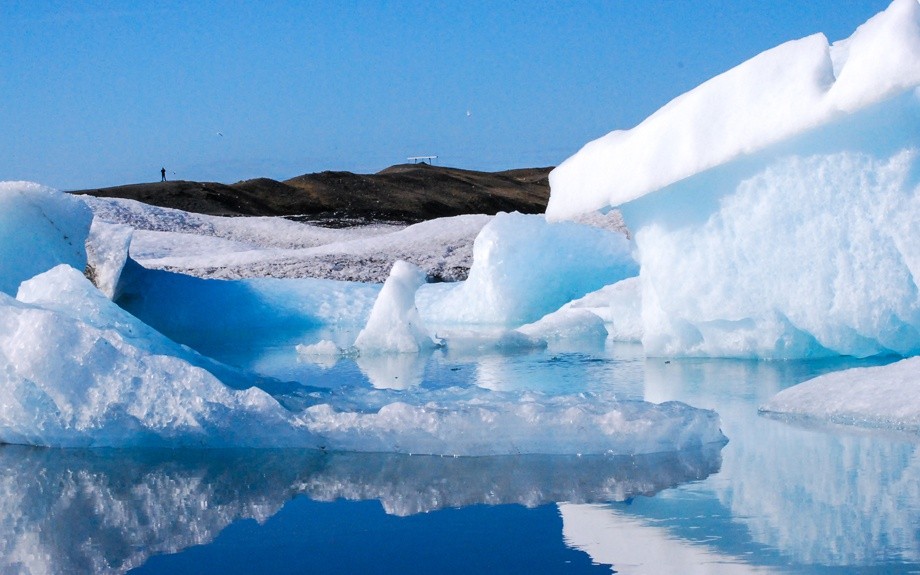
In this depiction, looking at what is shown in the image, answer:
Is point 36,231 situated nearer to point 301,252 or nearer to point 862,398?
point 862,398

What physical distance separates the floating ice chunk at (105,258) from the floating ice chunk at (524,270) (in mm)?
2587

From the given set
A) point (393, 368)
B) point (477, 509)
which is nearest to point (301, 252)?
point (393, 368)

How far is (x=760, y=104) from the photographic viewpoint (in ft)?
15.7

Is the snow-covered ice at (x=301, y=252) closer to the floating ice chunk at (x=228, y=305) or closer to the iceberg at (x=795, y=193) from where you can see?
the floating ice chunk at (x=228, y=305)

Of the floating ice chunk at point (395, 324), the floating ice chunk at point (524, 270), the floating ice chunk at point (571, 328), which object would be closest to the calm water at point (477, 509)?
the floating ice chunk at point (395, 324)

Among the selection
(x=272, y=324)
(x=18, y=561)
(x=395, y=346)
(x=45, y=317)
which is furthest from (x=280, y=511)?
(x=272, y=324)

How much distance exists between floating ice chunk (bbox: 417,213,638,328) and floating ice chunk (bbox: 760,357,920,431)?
517 cm

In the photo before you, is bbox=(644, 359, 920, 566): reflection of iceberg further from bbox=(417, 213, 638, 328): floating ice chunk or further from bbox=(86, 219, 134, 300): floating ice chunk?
bbox=(86, 219, 134, 300): floating ice chunk

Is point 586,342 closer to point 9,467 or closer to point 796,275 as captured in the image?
point 796,275

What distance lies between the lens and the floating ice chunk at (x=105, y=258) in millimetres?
8266

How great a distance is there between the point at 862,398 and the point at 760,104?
174 centimetres

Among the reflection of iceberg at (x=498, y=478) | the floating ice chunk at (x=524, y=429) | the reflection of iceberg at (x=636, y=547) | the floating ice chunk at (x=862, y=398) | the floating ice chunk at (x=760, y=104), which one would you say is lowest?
the reflection of iceberg at (x=636, y=547)

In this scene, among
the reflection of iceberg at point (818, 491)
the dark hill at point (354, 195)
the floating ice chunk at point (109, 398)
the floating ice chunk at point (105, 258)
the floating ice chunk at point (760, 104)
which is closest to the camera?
the reflection of iceberg at point (818, 491)

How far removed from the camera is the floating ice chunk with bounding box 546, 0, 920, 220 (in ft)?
14.5
